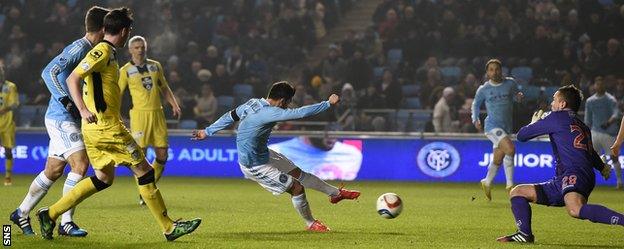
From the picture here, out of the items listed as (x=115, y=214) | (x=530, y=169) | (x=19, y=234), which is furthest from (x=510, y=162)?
(x=19, y=234)

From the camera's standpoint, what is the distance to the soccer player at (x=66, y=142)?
10008 mm

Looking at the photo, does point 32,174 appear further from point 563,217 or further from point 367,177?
point 563,217

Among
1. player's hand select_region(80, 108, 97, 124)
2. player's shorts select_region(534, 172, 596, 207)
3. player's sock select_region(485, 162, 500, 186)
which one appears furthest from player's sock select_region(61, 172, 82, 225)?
player's sock select_region(485, 162, 500, 186)

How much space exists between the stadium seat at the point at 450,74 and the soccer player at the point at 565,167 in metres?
13.4

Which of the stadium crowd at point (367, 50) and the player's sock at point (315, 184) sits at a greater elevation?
the stadium crowd at point (367, 50)

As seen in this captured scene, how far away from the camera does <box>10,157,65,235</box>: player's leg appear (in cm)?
1023

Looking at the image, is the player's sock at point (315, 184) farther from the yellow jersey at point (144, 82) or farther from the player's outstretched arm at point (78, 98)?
the yellow jersey at point (144, 82)

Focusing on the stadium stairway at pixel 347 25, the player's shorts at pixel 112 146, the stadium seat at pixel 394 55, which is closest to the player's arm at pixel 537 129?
the player's shorts at pixel 112 146

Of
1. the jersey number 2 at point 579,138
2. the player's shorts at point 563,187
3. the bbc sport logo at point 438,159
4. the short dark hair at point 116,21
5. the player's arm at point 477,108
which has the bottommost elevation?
the bbc sport logo at point 438,159

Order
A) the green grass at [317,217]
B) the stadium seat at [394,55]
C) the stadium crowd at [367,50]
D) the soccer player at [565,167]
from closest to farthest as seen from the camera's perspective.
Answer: the soccer player at [565,167]
the green grass at [317,217]
the stadium crowd at [367,50]
the stadium seat at [394,55]

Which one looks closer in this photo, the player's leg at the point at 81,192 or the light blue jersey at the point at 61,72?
the player's leg at the point at 81,192

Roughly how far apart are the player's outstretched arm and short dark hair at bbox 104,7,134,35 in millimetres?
498

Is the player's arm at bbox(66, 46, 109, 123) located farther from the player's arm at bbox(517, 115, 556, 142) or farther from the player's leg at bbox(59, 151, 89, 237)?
the player's arm at bbox(517, 115, 556, 142)

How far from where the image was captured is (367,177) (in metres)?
20.6
